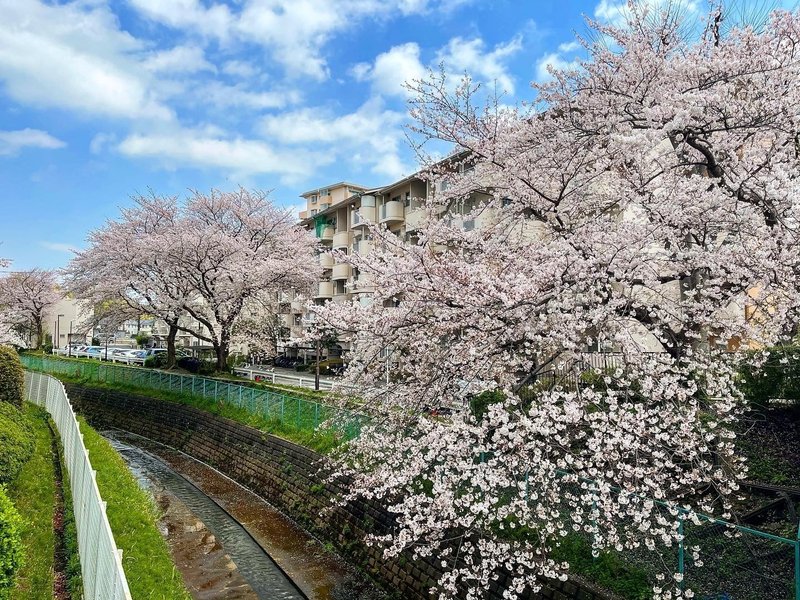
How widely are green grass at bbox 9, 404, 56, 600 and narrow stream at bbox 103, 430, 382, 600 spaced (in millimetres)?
2901

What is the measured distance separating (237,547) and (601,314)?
33.7 feet

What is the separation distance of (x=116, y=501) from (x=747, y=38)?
555 inches

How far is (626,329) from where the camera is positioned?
7449mm

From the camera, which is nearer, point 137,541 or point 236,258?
point 137,541

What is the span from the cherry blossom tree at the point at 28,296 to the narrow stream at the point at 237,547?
41729 millimetres

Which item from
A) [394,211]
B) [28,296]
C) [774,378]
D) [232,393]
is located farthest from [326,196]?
[774,378]

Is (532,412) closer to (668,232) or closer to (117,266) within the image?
(668,232)

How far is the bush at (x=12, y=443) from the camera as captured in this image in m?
10.1

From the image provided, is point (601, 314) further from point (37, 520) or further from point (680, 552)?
point (37, 520)

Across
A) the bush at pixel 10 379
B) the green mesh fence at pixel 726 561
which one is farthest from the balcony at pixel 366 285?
the bush at pixel 10 379

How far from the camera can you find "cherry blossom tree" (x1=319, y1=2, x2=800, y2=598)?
7137 millimetres

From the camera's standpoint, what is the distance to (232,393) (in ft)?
70.5

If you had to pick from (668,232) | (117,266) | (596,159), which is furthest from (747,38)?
(117,266)

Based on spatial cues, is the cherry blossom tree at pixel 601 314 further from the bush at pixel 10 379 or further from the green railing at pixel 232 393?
the bush at pixel 10 379
